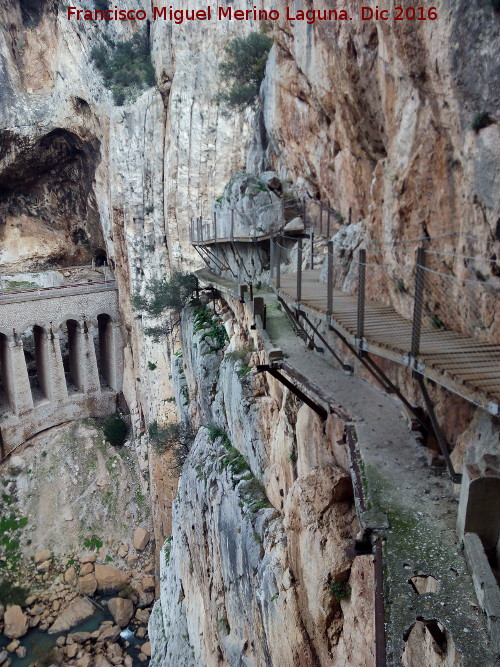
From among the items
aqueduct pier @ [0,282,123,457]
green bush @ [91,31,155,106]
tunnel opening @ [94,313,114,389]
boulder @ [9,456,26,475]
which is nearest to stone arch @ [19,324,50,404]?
aqueduct pier @ [0,282,123,457]

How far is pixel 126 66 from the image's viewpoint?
84.5 ft

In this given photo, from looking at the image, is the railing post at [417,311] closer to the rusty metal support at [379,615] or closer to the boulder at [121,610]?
the rusty metal support at [379,615]

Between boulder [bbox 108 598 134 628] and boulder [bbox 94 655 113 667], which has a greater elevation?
boulder [bbox 108 598 134 628]

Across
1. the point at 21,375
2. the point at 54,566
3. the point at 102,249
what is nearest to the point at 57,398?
the point at 21,375

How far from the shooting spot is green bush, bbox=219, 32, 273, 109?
19.0 metres

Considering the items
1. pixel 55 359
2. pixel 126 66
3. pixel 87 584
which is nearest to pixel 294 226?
pixel 126 66

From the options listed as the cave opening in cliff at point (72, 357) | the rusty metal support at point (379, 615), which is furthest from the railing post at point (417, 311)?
the cave opening in cliff at point (72, 357)

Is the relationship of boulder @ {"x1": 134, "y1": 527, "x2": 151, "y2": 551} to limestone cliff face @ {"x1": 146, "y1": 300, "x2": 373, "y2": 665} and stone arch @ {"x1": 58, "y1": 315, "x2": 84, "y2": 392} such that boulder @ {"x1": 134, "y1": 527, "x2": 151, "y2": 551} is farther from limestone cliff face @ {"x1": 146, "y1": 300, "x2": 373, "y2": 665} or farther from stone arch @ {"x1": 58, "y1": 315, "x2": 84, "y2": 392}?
stone arch @ {"x1": 58, "y1": 315, "x2": 84, "y2": 392}

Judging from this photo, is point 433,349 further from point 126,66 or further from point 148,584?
point 126,66

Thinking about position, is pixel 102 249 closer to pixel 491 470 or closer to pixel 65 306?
pixel 65 306

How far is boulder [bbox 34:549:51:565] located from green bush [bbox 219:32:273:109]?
22.8 metres

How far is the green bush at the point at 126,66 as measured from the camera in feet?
82.7

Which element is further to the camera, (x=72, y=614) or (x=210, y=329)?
(x=72, y=614)

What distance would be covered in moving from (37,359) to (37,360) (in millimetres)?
80
